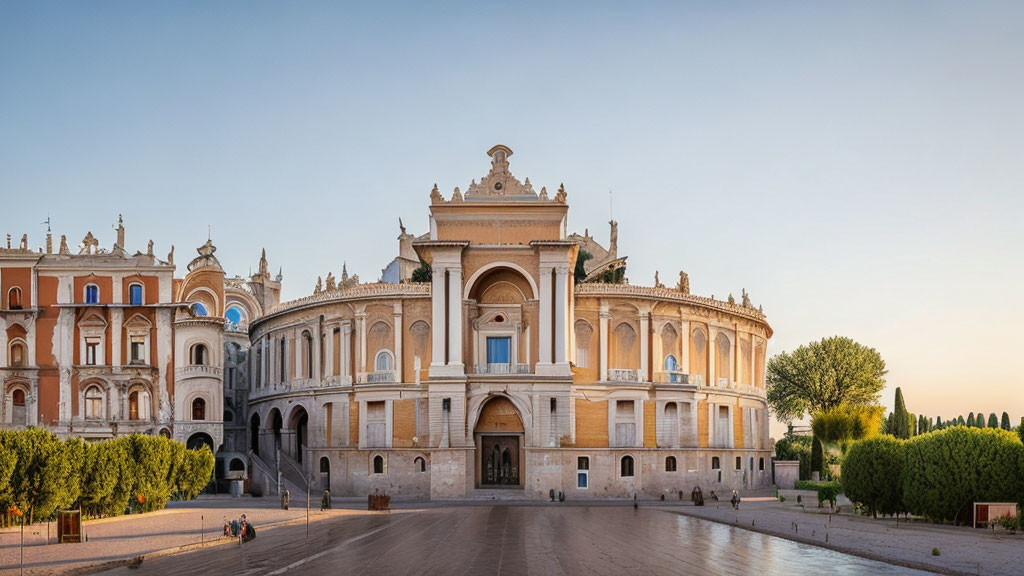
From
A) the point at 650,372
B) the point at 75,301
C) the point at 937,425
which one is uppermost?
the point at 75,301

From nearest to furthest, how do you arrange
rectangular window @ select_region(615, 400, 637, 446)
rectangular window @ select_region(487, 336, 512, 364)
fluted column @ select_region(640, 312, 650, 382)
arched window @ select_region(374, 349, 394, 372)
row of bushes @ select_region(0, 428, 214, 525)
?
row of bushes @ select_region(0, 428, 214, 525) < rectangular window @ select_region(487, 336, 512, 364) < rectangular window @ select_region(615, 400, 637, 446) < arched window @ select_region(374, 349, 394, 372) < fluted column @ select_region(640, 312, 650, 382)

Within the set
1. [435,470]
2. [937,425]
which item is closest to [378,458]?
[435,470]

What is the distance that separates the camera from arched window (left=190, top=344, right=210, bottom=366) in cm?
7200

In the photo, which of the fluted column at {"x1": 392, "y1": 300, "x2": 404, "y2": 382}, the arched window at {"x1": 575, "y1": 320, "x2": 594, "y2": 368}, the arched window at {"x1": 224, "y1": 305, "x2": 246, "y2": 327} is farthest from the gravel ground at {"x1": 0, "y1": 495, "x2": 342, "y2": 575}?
the arched window at {"x1": 224, "y1": 305, "x2": 246, "y2": 327}

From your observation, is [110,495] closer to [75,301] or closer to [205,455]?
[205,455]

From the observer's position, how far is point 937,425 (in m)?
126

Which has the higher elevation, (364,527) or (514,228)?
(514,228)

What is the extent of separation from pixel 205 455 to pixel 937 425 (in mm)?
95079

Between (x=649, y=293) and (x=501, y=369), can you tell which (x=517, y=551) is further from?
(x=649, y=293)

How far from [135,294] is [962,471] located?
52.7m

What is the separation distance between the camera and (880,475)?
47812mm

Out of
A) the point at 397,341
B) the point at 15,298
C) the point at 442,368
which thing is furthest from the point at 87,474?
the point at 15,298

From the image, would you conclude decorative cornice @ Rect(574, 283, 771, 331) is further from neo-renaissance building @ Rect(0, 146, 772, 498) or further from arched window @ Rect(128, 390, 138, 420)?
arched window @ Rect(128, 390, 138, 420)

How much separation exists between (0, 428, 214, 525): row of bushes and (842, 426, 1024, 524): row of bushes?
33478mm
